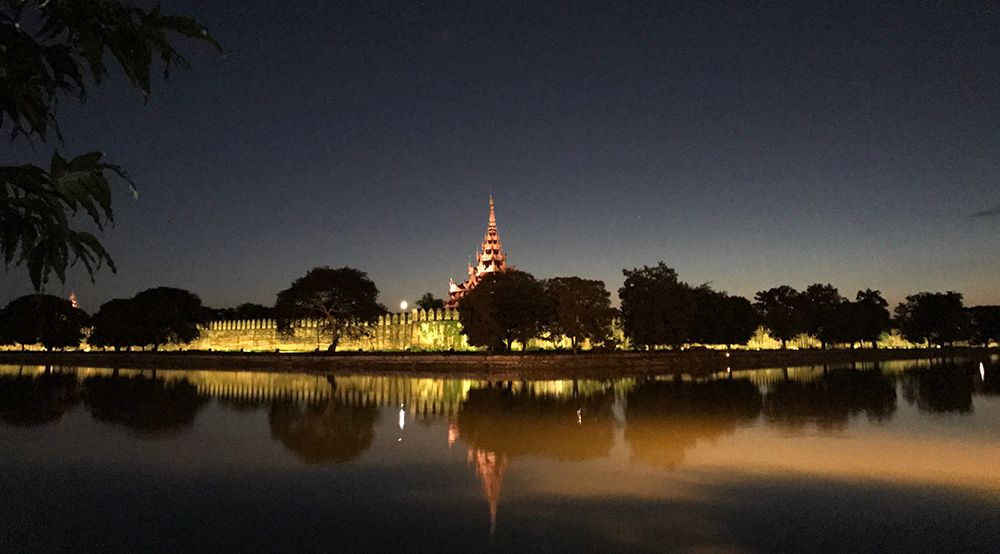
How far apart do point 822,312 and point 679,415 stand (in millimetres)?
61102

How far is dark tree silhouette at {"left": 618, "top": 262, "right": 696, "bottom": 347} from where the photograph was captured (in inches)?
2174

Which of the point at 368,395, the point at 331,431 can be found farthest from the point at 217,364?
the point at 331,431

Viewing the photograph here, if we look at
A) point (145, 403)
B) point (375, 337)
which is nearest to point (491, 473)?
point (145, 403)

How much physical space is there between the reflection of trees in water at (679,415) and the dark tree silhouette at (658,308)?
19.7 metres

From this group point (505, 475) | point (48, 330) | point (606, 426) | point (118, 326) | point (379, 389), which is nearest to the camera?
point (505, 475)

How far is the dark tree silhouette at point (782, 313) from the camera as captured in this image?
73.3m

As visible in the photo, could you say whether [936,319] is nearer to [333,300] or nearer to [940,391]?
[940,391]

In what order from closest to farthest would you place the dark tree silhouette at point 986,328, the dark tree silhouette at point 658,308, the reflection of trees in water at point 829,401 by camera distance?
the reflection of trees in water at point 829,401 < the dark tree silhouette at point 658,308 < the dark tree silhouette at point 986,328

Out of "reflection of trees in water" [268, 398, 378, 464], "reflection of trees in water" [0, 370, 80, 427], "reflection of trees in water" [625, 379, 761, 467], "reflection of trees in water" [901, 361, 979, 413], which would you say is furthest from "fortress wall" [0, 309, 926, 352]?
"reflection of trees in water" [268, 398, 378, 464]

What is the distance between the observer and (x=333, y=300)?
58156 mm

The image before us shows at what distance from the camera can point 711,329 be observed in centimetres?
Answer: 6512

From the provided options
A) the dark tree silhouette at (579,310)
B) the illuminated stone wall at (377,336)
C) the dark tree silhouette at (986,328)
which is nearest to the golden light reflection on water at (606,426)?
the dark tree silhouette at (579,310)

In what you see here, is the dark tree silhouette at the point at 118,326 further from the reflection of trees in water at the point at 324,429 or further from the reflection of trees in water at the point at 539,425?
the reflection of trees in water at the point at 539,425

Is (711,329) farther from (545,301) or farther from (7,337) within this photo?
(7,337)
